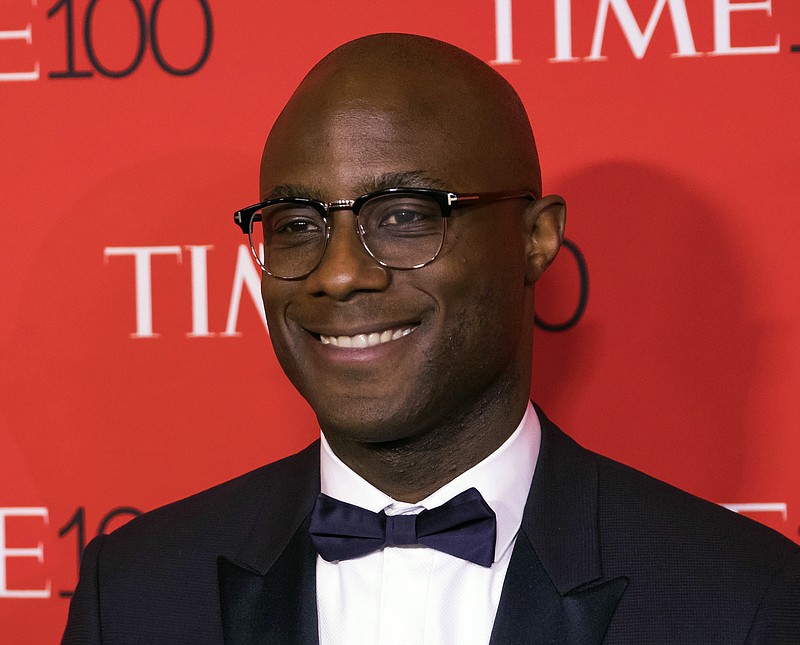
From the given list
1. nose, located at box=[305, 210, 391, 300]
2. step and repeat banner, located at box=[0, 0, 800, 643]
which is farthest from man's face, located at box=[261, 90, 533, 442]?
step and repeat banner, located at box=[0, 0, 800, 643]

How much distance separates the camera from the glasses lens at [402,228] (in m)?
1.27

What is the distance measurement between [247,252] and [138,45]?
415 millimetres

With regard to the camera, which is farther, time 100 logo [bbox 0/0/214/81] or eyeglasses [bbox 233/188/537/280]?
time 100 logo [bbox 0/0/214/81]

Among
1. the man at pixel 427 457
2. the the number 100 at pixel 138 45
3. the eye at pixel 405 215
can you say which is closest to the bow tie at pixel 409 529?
the man at pixel 427 457

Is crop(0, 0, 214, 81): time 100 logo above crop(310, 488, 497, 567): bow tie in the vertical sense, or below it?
above

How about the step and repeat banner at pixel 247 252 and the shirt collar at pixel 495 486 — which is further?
the step and repeat banner at pixel 247 252

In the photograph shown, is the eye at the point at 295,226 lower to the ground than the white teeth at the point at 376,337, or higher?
higher

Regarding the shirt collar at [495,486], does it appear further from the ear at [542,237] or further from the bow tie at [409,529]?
the ear at [542,237]

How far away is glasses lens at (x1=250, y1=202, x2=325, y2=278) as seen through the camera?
1325 mm

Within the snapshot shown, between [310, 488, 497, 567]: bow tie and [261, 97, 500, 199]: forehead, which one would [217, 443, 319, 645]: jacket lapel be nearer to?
[310, 488, 497, 567]: bow tie

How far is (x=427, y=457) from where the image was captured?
137cm

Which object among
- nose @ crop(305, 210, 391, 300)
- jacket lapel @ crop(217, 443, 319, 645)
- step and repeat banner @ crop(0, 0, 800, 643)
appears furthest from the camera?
step and repeat banner @ crop(0, 0, 800, 643)

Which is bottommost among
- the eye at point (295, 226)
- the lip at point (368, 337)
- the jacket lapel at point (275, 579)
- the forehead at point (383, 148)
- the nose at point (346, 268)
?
the jacket lapel at point (275, 579)

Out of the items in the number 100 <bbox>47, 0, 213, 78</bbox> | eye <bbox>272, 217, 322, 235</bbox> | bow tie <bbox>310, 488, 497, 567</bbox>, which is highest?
the number 100 <bbox>47, 0, 213, 78</bbox>
